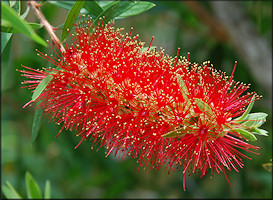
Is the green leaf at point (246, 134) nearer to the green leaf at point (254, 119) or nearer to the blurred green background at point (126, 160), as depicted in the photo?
the green leaf at point (254, 119)

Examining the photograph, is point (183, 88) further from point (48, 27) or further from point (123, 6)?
point (48, 27)

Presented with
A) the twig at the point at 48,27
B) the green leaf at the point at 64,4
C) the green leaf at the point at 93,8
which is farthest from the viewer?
the green leaf at the point at 64,4

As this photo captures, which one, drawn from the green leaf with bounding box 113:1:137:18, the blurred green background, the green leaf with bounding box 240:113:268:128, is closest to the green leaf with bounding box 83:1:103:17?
the green leaf with bounding box 113:1:137:18

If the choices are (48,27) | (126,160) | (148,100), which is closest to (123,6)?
(48,27)

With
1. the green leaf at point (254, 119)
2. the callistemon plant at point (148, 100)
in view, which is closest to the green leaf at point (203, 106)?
the callistemon plant at point (148, 100)

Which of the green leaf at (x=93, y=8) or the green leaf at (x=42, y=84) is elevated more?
the green leaf at (x=93, y=8)

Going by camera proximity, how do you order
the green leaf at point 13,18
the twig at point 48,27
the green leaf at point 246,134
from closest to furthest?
1. the green leaf at point 13,18
2. the green leaf at point 246,134
3. the twig at point 48,27

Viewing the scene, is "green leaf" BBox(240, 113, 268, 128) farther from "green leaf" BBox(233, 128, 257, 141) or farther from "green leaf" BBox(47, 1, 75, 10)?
"green leaf" BBox(47, 1, 75, 10)
